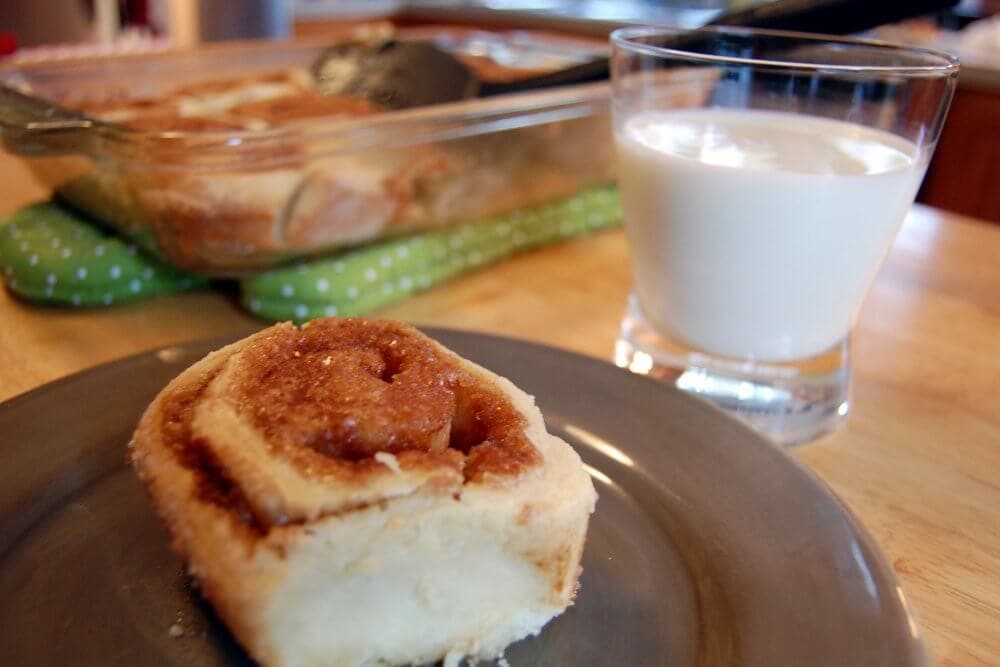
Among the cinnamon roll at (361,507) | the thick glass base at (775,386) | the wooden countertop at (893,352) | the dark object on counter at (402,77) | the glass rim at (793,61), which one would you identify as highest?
the glass rim at (793,61)

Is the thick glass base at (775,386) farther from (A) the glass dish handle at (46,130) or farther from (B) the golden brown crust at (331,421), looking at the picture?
(A) the glass dish handle at (46,130)

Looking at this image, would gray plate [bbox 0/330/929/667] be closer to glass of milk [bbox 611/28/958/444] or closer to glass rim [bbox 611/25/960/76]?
glass of milk [bbox 611/28/958/444]

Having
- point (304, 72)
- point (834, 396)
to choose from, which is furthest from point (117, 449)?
point (304, 72)

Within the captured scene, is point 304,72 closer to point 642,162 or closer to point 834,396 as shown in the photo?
point 642,162

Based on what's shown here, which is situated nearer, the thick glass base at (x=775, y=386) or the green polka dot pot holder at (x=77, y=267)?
the thick glass base at (x=775, y=386)

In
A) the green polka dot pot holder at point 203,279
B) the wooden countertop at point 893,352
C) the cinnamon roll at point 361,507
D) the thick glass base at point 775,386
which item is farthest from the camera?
the green polka dot pot holder at point 203,279

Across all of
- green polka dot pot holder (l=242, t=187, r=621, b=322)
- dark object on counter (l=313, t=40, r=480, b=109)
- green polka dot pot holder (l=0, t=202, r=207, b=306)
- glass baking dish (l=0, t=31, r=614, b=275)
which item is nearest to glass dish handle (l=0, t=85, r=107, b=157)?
glass baking dish (l=0, t=31, r=614, b=275)

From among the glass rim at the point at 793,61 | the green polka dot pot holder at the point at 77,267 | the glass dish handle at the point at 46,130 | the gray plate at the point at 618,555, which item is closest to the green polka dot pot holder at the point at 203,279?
the green polka dot pot holder at the point at 77,267
